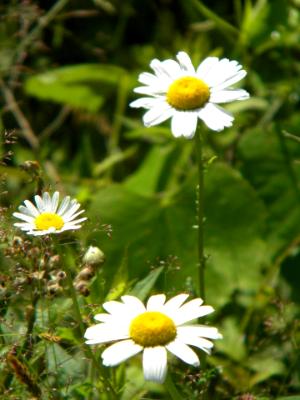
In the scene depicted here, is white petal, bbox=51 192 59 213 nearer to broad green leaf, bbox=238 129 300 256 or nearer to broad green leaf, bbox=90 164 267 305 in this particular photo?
broad green leaf, bbox=90 164 267 305

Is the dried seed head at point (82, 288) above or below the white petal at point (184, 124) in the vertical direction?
below

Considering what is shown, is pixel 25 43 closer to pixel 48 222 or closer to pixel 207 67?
pixel 207 67

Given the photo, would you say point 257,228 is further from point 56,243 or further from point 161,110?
point 56,243

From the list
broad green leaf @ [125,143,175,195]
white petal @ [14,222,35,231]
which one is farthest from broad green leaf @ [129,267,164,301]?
broad green leaf @ [125,143,175,195]

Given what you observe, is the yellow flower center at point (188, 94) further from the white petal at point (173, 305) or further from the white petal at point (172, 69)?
the white petal at point (173, 305)

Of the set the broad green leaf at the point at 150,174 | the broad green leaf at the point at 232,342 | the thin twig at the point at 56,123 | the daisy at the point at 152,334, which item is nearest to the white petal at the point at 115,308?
the daisy at the point at 152,334
